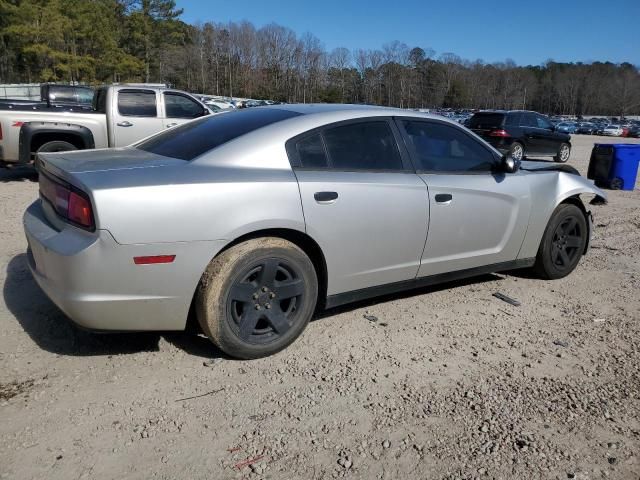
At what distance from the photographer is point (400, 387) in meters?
3.12

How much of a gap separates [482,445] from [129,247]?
2.01 m

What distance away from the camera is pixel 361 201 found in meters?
3.59

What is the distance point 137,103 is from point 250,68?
9169 centimetres

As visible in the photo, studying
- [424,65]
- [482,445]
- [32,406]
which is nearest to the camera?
[482,445]

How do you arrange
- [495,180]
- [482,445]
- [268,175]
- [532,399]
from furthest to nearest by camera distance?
[495,180]
[268,175]
[532,399]
[482,445]

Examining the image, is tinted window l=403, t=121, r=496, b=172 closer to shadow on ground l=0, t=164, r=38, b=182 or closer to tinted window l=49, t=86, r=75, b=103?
shadow on ground l=0, t=164, r=38, b=182

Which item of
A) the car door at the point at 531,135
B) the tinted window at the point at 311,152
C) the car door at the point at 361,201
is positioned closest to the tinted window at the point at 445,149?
the car door at the point at 361,201

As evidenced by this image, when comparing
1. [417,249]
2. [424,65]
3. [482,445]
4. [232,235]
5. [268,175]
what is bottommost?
[482,445]

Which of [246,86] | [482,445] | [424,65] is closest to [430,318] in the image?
[482,445]

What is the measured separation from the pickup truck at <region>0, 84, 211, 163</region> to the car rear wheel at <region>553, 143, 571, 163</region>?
12.5 metres

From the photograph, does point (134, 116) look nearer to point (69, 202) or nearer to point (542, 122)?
point (69, 202)

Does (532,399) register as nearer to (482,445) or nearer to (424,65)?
(482,445)

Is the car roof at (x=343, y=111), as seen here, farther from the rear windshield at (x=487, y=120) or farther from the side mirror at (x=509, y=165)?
the rear windshield at (x=487, y=120)

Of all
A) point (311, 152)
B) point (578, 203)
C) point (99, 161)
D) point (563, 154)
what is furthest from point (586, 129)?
point (99, 161)
